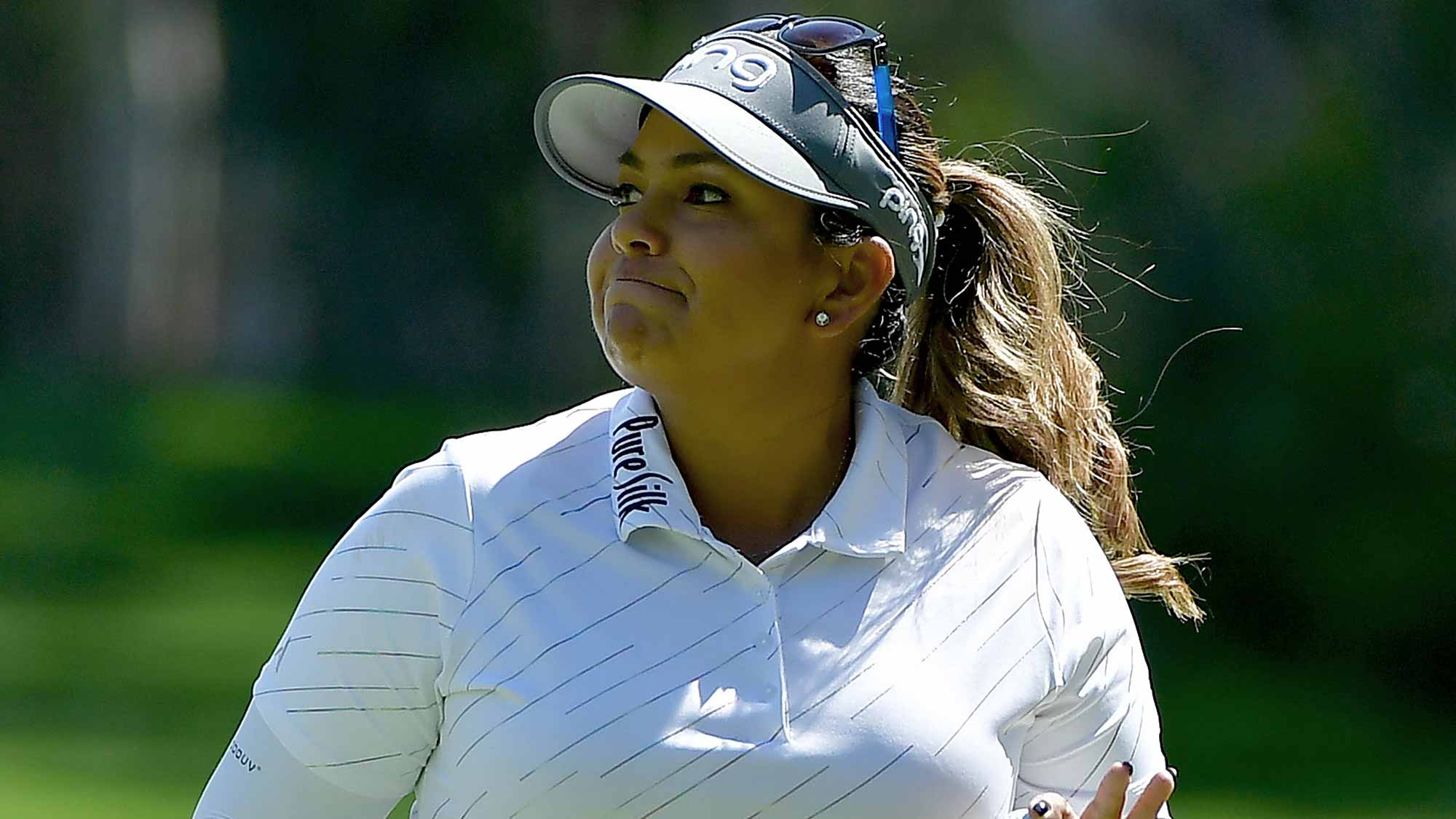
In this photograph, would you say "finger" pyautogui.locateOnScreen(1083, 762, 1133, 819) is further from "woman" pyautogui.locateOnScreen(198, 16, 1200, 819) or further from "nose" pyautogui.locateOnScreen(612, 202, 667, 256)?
"nose" pyautogui.locateOnScreen(612, 202, 667, 256)

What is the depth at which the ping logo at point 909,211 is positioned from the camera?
8.13 feet

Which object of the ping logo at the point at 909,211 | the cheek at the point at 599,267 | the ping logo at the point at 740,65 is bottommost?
the ping logo at the point at 909,211

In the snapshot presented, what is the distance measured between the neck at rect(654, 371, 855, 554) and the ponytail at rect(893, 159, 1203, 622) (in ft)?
0.85

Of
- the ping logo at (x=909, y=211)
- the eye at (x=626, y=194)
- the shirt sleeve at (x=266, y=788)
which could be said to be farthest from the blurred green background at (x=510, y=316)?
the shirt sleeve at (x=266, y=788)

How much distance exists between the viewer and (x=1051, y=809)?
2.20 meters

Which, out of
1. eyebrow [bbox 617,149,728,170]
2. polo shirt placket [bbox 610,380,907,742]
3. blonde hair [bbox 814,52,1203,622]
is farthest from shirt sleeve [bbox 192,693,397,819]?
blonde hair [bbox 814,52,1203,622]

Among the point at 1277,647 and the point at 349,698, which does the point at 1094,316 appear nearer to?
the point at 1277,647

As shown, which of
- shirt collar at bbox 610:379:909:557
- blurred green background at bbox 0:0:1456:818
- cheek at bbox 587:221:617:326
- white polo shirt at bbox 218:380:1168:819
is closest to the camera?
white polo shirt at bbox 218:380:1168:819

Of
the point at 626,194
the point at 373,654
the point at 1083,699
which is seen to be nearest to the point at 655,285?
the point at 626,194

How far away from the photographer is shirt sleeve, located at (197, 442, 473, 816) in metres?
2.22

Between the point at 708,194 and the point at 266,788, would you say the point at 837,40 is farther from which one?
the point at 266,788

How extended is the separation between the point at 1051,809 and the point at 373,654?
2.34 ft

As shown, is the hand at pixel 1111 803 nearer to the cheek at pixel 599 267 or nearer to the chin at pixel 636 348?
the chin at pixel 636 348

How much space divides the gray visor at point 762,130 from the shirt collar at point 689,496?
250 mm
